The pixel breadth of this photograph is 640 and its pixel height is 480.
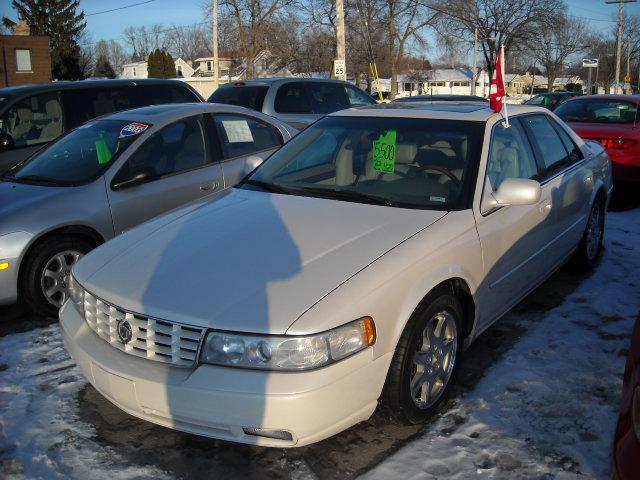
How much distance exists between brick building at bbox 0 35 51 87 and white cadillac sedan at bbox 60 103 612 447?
126 ft

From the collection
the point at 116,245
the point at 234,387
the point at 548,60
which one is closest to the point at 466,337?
the point at 234,387

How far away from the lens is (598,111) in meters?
10.4

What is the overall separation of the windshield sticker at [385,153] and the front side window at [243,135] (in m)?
2.23

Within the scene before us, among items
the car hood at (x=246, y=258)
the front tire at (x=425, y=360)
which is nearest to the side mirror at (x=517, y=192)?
the car hood at (x=246, y=258)

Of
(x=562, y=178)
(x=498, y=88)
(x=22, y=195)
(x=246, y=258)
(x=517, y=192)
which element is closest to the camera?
(x=246, y=258)

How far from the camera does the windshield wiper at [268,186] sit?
400 cm

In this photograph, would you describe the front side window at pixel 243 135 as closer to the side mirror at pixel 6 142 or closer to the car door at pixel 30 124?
the car door at pixel 30 124

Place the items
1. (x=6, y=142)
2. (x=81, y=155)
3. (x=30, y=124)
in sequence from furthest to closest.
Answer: (x=30, y=124)
(x=6, y=142)
(x=81, y=155)

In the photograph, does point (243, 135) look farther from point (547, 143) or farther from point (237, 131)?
point (547, 143)

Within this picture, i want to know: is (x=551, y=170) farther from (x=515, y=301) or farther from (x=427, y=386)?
(x=427, y=386)

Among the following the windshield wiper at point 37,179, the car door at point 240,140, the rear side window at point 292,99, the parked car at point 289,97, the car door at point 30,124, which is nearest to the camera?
the windshield wiper at point 37,179

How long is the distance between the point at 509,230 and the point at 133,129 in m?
3.24

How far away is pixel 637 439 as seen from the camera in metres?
1.90

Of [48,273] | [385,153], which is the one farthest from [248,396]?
[48,273]
